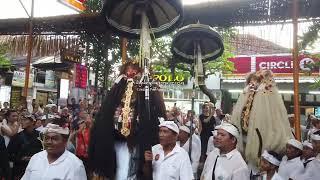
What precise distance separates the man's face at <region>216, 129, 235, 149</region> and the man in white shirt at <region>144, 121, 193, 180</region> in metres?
0.42

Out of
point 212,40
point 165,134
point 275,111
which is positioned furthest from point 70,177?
point 212,40

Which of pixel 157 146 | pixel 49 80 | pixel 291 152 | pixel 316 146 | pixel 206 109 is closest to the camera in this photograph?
pixel 157 146

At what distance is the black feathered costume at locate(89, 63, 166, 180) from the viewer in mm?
5211

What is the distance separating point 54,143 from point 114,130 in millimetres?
1307

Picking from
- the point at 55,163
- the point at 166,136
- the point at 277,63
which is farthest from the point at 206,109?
the point at 277,63

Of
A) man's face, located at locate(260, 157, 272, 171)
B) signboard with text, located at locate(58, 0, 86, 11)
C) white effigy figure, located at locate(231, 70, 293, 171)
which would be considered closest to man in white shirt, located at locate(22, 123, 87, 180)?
man's face, located at locate(260, 157, 272, 171)

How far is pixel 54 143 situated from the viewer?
4.16 m

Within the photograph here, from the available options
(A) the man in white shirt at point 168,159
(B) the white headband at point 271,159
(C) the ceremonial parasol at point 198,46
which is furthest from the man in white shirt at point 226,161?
(C) the ceremonial parasol at point 198,46

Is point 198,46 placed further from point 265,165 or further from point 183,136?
point 265,165

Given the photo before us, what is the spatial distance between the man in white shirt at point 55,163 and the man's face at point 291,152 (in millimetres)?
3125

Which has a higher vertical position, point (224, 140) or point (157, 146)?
point (224, 140)

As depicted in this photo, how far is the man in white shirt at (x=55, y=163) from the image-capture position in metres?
3.99

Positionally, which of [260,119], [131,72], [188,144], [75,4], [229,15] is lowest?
[188,144]

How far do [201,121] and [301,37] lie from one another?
3.10 metres
